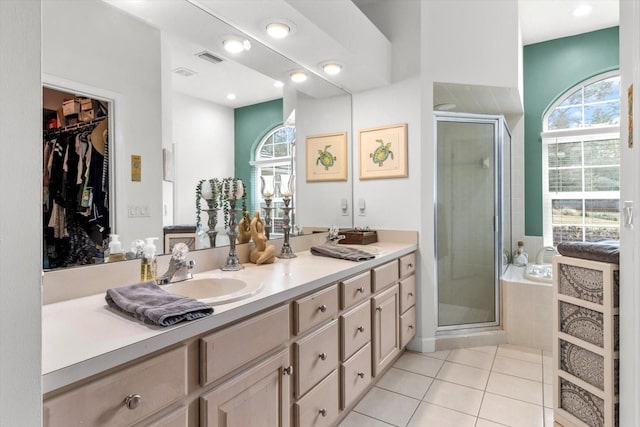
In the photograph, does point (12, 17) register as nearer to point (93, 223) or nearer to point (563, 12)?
point (93, 223)

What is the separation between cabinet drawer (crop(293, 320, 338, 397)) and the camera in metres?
1.43

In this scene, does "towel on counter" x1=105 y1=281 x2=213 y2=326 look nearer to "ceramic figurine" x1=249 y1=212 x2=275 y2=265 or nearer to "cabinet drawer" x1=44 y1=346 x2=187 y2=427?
"cabinet drawer" x1=44 y1=346 x2=187 y2=427

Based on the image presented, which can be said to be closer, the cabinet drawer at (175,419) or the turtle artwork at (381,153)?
the cabinet drawer at (175,419)

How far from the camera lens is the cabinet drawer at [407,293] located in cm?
248

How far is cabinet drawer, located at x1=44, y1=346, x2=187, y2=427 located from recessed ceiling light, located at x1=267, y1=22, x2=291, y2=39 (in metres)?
1.61

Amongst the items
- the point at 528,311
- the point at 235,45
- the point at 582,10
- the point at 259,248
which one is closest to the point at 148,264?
the point at 259,248

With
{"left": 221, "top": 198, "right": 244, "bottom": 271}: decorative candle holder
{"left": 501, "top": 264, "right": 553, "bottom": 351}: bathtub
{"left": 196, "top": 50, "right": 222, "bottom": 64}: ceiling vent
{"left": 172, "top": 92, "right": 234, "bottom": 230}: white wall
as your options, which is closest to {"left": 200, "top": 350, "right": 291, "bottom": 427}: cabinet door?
{"left": 221, "top": 198, "right": 244, "bottom": 271}: decorative candle holder

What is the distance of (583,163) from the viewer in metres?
3.74

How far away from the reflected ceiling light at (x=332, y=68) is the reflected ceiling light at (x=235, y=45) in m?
0.64

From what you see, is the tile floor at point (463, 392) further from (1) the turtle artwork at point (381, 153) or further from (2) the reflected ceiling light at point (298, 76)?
(2) the reflected ceiling light at point (298, 76)

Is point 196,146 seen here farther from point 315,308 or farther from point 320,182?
point 320,182

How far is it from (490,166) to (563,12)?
1634 mm

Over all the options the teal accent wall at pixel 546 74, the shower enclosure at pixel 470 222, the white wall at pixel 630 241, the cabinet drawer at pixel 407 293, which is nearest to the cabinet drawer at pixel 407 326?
the cabinet drawer at pixel 407 293

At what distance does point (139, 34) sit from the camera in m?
1.51
